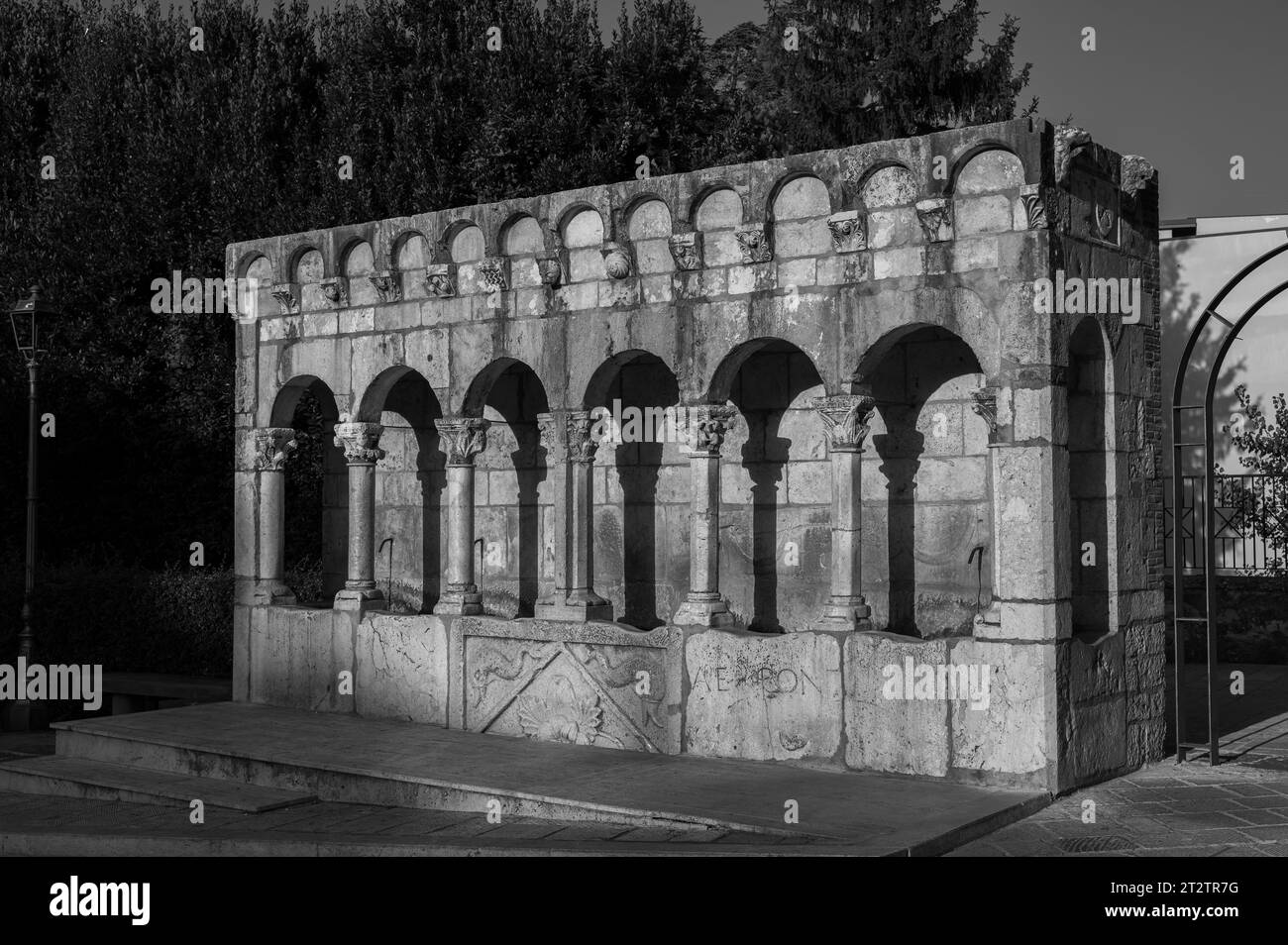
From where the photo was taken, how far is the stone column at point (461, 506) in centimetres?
1163

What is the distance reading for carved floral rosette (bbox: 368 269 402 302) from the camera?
1207 centimetres

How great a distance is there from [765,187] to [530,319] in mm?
2350

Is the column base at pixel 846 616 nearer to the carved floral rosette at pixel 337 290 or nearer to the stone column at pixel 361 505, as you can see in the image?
the stone column at pixel 361 505

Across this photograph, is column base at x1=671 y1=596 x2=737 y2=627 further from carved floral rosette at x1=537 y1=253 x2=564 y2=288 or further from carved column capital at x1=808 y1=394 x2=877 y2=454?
carved floral rosette at x1=537 y1=253 x2=564 y2=288

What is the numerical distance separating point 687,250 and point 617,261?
635mm

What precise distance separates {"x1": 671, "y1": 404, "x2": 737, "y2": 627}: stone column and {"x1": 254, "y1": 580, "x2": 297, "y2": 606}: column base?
4.38 metres

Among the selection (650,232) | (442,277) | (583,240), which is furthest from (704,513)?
(442,277)

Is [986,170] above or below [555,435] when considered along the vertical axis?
above

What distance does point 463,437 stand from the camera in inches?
461

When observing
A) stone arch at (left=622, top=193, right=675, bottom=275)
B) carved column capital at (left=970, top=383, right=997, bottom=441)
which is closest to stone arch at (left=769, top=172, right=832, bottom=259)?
stone arch at (left=622, top=193, right=675, bottom=275)

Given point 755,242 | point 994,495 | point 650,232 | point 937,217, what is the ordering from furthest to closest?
point 650,232
point 755,242
point 937,217
point 994,495

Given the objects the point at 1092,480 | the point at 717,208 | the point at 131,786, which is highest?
the point at 717,208

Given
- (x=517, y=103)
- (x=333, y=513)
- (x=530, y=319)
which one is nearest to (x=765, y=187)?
(x=530, y=319)

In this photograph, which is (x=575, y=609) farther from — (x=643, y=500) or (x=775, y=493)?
(x=775, y=493)
